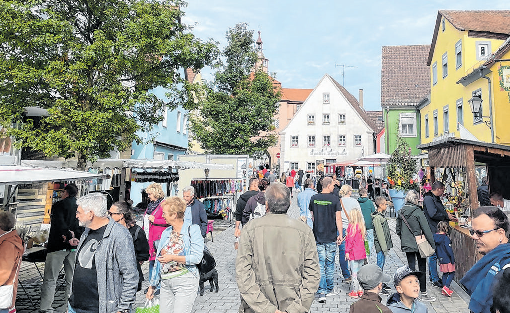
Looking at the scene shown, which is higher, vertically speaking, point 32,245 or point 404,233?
point 404,233

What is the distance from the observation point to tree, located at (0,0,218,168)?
28.7 ft

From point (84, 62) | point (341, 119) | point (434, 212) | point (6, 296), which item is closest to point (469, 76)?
point (434, 212)

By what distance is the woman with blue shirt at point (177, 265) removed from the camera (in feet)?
13.2

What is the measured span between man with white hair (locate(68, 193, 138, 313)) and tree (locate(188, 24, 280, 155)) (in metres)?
23.4

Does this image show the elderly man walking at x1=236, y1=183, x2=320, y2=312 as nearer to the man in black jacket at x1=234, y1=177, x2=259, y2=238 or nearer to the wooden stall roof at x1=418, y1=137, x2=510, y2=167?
the man in black jacket at x1=234, y1=177, x2=259, y2=238

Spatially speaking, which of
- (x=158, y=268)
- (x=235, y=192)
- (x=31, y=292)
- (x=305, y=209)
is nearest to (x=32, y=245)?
(x=31, y=292)

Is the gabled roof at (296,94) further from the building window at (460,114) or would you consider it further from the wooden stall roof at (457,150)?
the wooden stall roof at (457,150)

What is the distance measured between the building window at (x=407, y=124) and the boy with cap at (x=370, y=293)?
91.0 feet

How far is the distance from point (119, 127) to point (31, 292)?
4302 mm

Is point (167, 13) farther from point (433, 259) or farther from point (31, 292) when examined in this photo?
point (433, 259)

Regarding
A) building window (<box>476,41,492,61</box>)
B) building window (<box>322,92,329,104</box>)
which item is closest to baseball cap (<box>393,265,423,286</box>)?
building window (<box>476,41,492,61</box>)

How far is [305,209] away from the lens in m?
8.07

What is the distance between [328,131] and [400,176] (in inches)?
1075

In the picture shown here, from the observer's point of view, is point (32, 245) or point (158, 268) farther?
point (32, 245)
